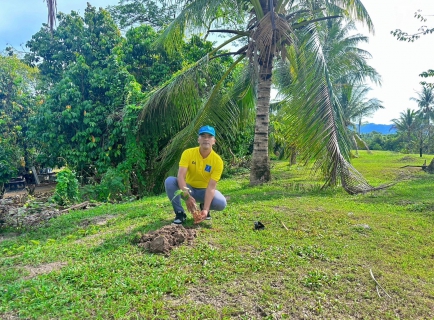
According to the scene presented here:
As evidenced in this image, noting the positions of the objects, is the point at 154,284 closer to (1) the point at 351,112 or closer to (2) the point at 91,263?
(2) the point at 91,263

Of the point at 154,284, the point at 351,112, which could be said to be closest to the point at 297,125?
the point at 154,284

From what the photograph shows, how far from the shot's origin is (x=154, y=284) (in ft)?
8.58

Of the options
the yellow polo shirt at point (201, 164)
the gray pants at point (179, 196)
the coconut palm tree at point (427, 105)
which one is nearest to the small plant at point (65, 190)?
the gray pants at point (179, 196)

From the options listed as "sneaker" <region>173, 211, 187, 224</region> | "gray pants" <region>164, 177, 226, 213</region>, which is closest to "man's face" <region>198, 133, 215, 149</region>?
"gray pants" <region>164, 177, 226, 213</region>

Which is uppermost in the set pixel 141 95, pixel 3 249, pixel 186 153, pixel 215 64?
pixel 215 64

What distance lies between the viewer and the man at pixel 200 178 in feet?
13.0

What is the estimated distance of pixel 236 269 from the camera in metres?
2.92

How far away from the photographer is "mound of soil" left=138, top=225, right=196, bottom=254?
3297 mm

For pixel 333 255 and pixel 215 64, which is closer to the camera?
pixel 333 255

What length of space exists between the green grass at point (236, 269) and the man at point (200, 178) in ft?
1.05

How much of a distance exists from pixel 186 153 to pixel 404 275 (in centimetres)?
260

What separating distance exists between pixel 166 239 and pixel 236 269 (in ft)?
2.80

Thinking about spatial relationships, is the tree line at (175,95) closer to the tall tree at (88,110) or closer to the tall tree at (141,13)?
the tall tree at (88,110)

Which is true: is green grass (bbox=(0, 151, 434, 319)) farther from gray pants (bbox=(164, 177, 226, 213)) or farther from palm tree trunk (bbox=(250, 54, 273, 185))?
palm tree trunk (bbox=(250, 54, 273, 185))
